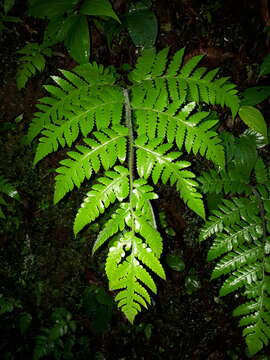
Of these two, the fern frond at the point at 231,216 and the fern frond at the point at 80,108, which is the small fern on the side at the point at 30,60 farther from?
the fern frond at the point at 231,216

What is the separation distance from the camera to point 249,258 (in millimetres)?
2404

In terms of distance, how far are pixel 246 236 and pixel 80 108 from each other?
1663 millimetres

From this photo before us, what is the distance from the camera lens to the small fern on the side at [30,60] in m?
2.70

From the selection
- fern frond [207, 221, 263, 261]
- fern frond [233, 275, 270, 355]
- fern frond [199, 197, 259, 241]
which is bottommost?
fern frond [233, 275, 270, 355]

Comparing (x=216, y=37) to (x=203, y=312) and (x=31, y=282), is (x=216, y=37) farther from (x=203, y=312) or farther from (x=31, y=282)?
(x=31, y=282)

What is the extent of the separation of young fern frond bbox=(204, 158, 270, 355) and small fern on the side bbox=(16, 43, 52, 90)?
205cm

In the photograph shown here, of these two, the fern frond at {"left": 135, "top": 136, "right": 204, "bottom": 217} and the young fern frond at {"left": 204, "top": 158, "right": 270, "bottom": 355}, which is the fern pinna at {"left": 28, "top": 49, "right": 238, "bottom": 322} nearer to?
the fern frond at {"left": 135, "top": 136, "right": 204, "bottom": 217}

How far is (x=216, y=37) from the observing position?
2.93 m

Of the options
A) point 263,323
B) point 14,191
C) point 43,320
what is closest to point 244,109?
point 263,323

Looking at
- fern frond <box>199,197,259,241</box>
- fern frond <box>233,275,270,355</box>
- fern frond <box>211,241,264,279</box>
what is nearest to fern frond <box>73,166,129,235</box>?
fern frond <box>199,197,259,241</box>

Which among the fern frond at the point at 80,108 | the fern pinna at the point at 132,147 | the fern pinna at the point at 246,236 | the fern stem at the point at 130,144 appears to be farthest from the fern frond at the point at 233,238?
the fern frond at the point at 80,108

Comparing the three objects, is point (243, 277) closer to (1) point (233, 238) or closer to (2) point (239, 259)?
(2) point (239, 259)

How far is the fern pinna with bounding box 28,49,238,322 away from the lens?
1863 mm

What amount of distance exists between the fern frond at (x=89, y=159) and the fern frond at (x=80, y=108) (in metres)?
0.11
